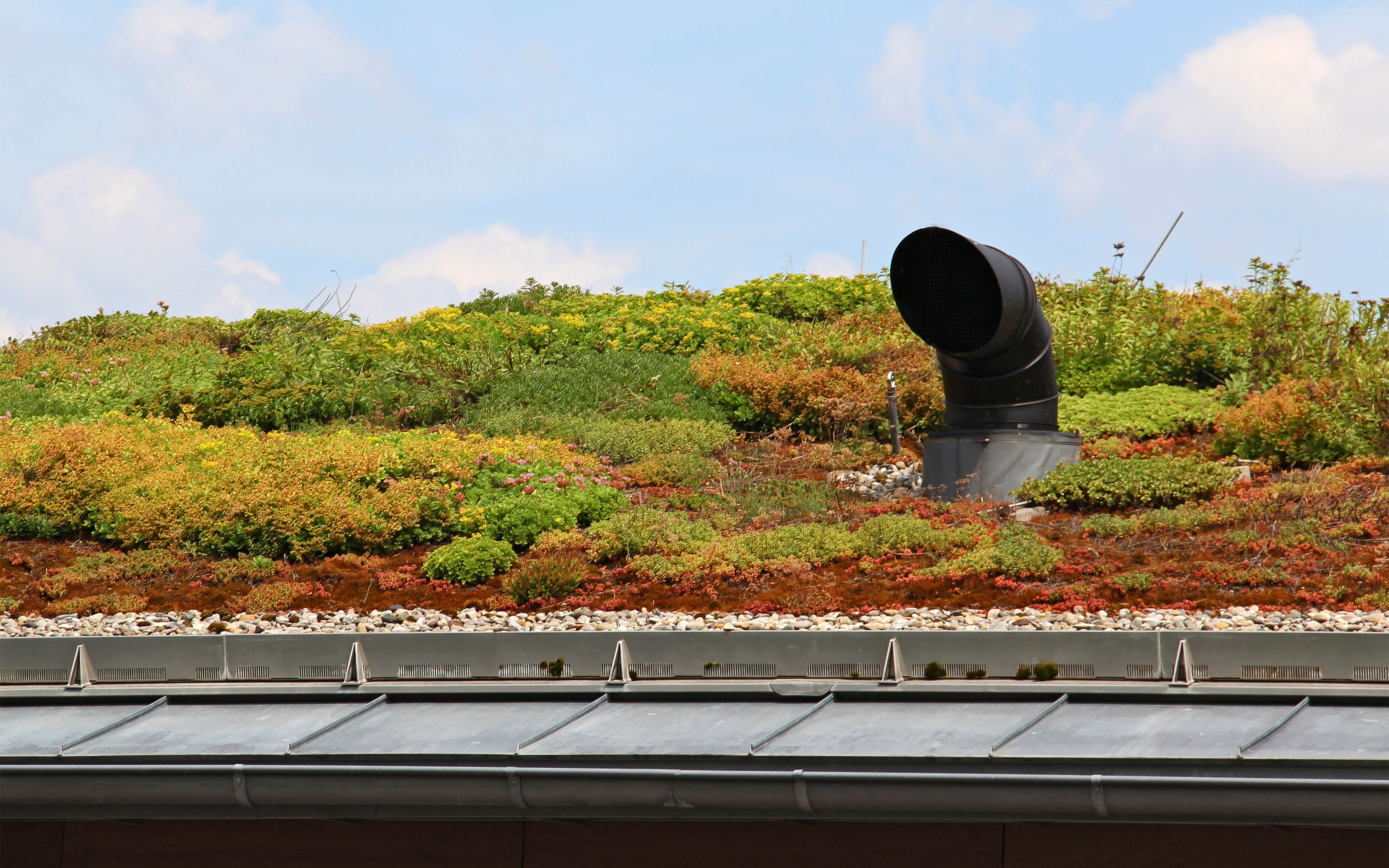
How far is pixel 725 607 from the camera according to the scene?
7.93m

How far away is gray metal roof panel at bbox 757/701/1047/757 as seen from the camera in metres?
4.37

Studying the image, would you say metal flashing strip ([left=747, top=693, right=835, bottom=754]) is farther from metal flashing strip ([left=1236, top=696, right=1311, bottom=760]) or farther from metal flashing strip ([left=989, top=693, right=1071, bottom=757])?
metal flashing strip ([left=1236, top=696, right=1311, bottom=760])

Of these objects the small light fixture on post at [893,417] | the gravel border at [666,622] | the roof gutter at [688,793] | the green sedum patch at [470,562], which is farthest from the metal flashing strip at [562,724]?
the small light fixture on post at [893,417]

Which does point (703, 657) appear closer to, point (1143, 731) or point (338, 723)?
point (338, 723)

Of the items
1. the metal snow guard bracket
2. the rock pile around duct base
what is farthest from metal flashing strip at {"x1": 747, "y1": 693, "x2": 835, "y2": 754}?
the rock pile around duct base

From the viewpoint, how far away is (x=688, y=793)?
4.20 metres

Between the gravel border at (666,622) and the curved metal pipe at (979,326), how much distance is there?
3.24m

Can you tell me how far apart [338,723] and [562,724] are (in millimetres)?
1048

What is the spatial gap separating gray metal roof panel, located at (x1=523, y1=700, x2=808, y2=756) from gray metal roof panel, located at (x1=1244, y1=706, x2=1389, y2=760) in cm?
182

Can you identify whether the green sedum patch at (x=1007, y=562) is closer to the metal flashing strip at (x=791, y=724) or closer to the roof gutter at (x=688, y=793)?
the metal flashing strip at (x=791, y=724)

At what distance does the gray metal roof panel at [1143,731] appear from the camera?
4.19 metres

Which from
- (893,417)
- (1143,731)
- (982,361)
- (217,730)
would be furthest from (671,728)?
(893,417)

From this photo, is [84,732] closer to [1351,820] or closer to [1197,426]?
[1351,820]

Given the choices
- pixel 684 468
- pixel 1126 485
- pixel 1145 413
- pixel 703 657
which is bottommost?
pixel 703 657
